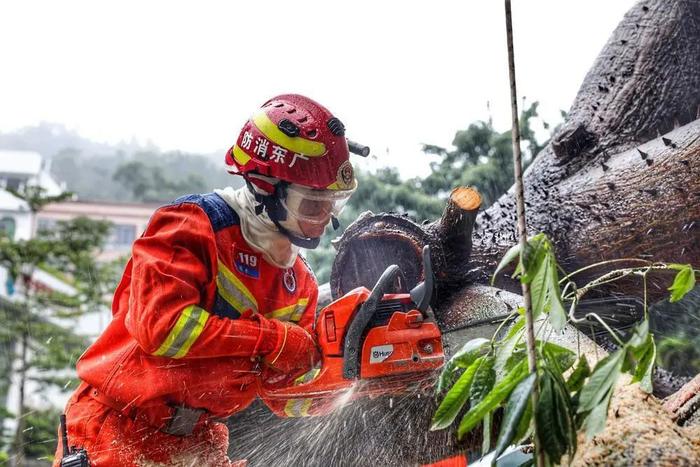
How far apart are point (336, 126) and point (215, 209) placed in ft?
1.96

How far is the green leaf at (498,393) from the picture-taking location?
6.15ft

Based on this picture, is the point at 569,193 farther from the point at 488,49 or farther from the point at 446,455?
the point at 446,455

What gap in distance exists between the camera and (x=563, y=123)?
3.86 metres

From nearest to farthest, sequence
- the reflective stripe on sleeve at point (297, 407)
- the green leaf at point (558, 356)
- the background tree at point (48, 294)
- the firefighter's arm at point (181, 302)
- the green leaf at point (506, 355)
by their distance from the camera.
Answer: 1. the green leaf at point (558, 356)
2. the green leaf at point (506, 355)
3. the firefighter's arm at point (181, 302)
4. the reflective stripe on sleeve at point (297, 407)
5. the background tree at point (48, 294)

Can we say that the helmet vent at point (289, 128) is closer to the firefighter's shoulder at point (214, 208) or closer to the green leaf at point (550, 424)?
the firefighter's shoulder at point (214, 208)

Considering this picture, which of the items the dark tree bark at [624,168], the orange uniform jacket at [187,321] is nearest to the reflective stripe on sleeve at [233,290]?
the orange uniform jacket at [187,321]

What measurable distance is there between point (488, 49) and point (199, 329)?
2723 millimetres

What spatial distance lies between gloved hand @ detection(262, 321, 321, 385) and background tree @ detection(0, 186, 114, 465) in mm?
9831

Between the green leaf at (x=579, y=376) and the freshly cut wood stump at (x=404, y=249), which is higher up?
the freshly cut wood stump at (x=404, y=249)

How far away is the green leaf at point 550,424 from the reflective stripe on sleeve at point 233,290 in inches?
54.5

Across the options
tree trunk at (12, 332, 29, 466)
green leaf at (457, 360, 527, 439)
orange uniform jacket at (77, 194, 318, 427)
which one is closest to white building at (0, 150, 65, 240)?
tree trunk at (12, 332, 29, 466)

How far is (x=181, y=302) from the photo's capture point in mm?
2506

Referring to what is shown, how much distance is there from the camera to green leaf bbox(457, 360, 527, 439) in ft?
6.15

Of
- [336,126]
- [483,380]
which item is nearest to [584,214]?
[336,126]
